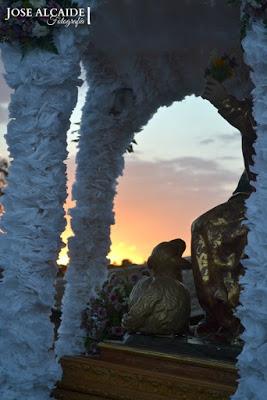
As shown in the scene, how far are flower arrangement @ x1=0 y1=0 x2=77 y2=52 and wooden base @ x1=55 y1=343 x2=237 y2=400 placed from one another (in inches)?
129

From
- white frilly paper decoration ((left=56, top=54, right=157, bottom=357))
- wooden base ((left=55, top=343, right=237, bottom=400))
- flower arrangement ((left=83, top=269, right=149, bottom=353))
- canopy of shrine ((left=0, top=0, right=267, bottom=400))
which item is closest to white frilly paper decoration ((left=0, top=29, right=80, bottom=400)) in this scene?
canopy of shrine ((left=0, top=0, right=267, bottom=400))

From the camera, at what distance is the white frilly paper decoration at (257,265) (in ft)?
15.0

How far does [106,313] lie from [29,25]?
3.78 meters

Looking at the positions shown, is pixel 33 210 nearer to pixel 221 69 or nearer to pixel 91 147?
pixel 221 69

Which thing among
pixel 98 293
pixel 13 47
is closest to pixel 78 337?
pixel 98 293

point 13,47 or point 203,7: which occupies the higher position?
point 203,7

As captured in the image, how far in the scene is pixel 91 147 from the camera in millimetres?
9250

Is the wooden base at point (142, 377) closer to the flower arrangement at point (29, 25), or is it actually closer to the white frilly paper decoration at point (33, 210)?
the white frilly paper decoration at point (33, 210)

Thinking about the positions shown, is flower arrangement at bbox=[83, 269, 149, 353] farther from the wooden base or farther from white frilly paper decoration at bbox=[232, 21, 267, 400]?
white frilly paper decoration at bbox=[232, 21, 267, 400]

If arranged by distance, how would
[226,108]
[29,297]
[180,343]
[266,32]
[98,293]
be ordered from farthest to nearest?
[98,293]
[226,108]
[180,343]
[29,297]
[266,32]

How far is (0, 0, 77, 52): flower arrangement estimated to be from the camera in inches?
233

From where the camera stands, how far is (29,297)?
5859 millimetres

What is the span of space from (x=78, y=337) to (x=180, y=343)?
8.53 feet

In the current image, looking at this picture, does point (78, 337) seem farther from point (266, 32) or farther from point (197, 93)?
point (266, 32)
